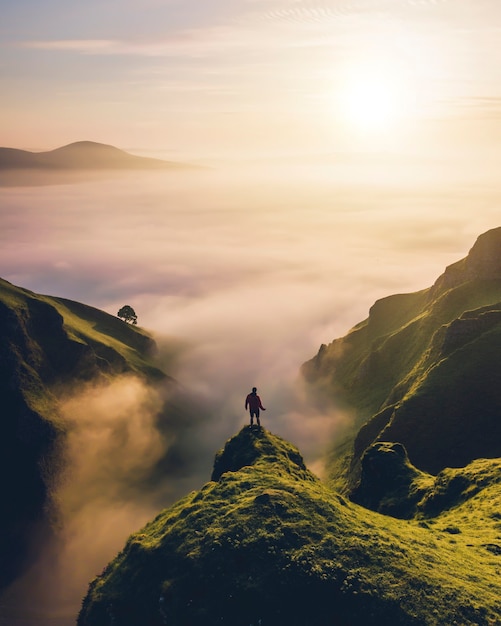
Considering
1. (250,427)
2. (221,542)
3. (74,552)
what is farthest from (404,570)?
(74,552)

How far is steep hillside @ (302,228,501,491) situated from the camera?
11056 cm

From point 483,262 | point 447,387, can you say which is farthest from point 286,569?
point 483,262

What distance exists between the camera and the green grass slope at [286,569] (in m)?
40.3

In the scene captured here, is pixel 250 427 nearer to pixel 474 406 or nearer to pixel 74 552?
pixel 474 406

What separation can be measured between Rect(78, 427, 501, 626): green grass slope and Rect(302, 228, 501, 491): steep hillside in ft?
194

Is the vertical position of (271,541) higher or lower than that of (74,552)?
lower

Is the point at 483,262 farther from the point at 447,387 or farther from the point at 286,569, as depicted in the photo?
the point at 286,569

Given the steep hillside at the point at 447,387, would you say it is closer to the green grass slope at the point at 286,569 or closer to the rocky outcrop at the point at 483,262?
the rocky outcrop at the point at 483,262

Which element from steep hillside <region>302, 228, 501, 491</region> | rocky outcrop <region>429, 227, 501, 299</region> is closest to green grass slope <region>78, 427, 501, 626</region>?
steep hillside <region>302, 228, 501, 491</region>

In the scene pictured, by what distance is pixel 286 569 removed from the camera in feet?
137

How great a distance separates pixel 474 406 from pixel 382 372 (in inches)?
2899

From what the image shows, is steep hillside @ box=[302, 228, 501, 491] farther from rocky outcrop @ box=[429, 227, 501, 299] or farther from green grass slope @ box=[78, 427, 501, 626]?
green grass slope @ box=[78, 427, 501, 626]

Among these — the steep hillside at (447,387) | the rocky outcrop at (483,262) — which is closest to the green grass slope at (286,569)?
the steep hillside at (447,387)

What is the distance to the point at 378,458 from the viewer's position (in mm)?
79812
